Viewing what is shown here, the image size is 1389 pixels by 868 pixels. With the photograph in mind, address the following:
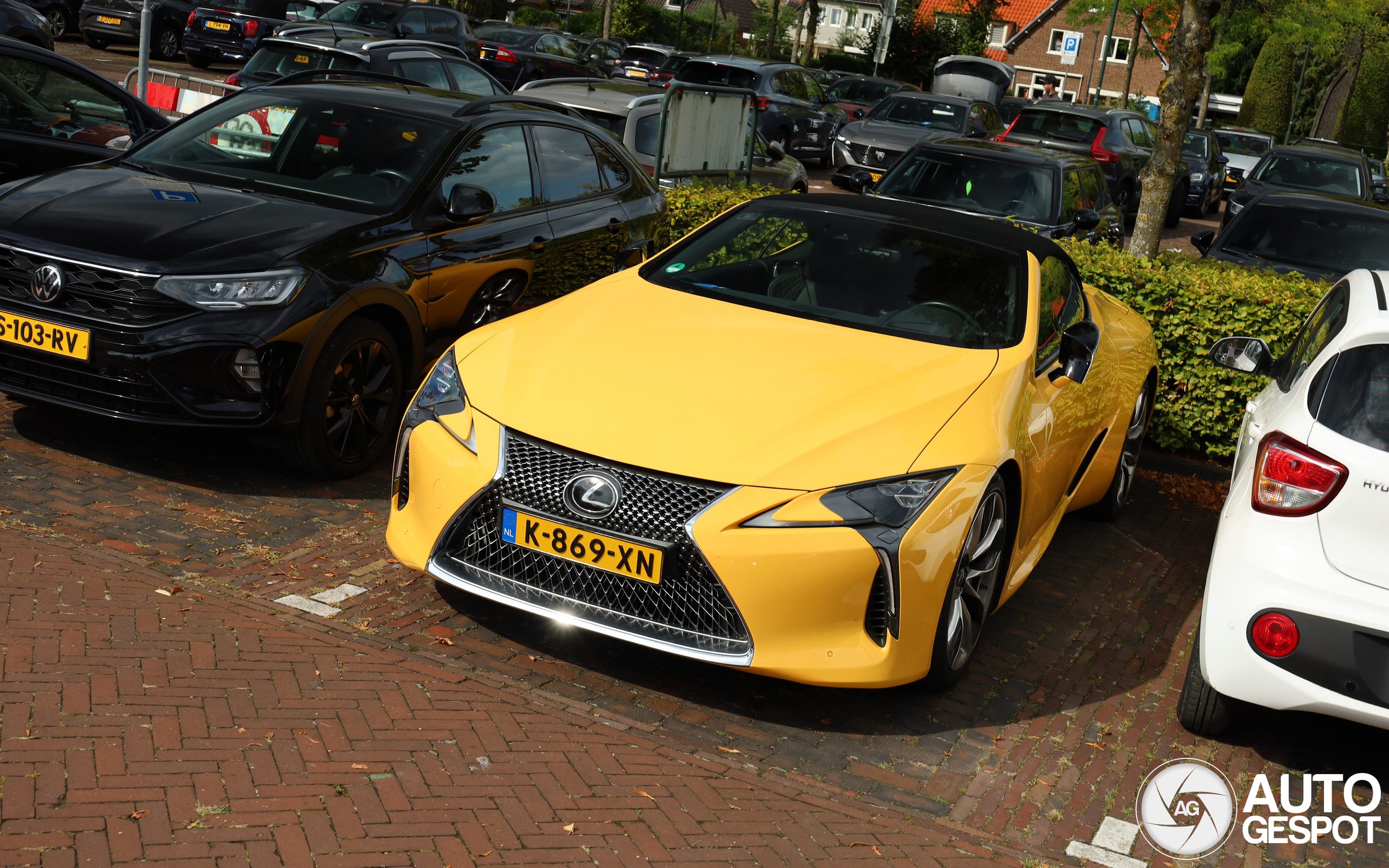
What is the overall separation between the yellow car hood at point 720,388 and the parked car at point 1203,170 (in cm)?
2156

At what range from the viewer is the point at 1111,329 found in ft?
21.7

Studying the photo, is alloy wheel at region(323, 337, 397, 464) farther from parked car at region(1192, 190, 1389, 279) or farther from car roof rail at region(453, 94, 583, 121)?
parked car at region(1192, 190, 1389, 279)

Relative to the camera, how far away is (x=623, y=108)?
11.9m

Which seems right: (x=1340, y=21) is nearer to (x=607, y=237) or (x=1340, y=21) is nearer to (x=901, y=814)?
(x=607, y=237)

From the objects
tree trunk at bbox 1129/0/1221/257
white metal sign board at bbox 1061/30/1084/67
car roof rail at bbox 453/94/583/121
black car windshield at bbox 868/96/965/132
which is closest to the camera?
car roof rail at bbox 453/94/583/121

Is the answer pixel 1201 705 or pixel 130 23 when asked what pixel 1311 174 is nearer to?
pixel 1201 705

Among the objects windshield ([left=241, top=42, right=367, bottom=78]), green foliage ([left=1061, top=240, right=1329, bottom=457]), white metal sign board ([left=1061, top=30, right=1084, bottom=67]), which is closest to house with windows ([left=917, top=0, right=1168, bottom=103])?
white metal sign board ([left=1061, top=30, right=1084, bottom=67])

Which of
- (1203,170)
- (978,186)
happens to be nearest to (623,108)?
(978,186)

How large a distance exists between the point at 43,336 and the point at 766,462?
3.28 metres

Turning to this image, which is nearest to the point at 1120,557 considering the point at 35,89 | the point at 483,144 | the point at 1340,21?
the point at 483,144

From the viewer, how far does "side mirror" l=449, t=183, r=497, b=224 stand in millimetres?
6234

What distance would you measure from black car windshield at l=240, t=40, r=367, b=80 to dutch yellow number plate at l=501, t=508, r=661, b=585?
35.5 ft

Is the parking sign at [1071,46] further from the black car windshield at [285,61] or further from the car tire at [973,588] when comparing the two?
the car tire at [973,588]

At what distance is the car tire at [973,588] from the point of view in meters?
4.27
